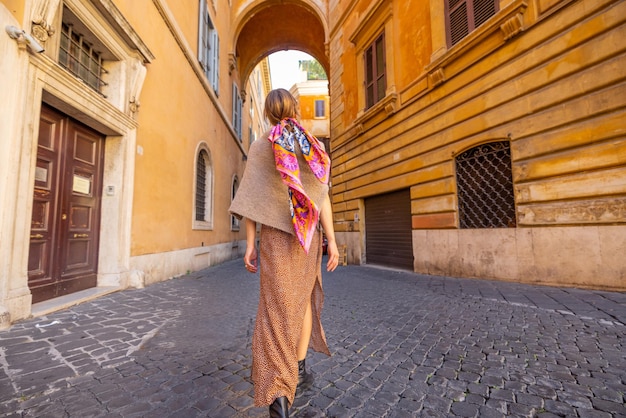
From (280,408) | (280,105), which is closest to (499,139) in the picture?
(280,105)

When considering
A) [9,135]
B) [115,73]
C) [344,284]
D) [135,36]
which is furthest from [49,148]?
[344,284]

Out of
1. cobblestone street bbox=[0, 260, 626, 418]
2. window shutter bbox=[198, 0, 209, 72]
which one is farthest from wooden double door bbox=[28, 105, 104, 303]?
window shutter bbox=[198, 0, 209, 72]

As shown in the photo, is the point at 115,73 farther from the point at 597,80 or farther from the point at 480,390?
the point at 597,80

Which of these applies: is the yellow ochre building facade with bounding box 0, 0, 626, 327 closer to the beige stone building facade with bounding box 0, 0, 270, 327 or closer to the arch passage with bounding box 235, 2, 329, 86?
the beige stone building facade with bounding box 0, 0, 270, 327

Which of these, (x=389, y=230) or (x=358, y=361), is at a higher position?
(x=389, y=230)

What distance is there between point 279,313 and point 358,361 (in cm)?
119

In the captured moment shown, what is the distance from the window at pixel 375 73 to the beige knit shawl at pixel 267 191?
876cm

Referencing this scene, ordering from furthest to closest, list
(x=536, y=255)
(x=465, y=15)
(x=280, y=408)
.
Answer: (x=465, y=15)
(x=536, y=255)
(x=280, y=408)

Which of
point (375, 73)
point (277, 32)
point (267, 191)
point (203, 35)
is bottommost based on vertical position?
point (267, 191)

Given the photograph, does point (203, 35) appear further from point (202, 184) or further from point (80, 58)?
point (80, 58)

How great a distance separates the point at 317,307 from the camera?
72.8 inches

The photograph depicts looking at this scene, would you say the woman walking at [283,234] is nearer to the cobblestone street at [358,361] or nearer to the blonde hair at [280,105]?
the blonde hair at [280,105]

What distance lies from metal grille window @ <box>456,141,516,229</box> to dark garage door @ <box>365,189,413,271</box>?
1801 millimetres

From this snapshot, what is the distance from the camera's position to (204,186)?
34.2ft
